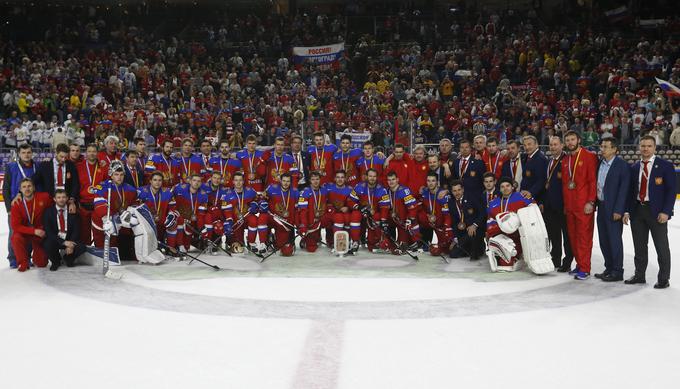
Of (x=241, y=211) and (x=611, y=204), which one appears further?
(x=241, y=211)

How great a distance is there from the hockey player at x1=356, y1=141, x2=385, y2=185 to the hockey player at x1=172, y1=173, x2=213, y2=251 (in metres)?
2.39

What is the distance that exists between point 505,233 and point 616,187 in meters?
1.43

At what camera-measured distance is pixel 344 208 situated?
9.08 metres

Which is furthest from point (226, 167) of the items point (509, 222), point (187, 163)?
point (509, 222)

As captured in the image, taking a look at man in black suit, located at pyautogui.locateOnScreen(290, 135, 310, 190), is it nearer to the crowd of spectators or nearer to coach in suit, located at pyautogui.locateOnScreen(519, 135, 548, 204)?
coach in suit, located at pyautogui.locateOnScreen(519, 135, 548, 204)

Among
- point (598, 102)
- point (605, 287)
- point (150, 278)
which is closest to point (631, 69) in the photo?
point (598, 102)

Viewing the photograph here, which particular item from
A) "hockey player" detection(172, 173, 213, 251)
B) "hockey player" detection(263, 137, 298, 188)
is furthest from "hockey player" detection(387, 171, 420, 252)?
"hockey player" detection(172, 173, 213, 251)

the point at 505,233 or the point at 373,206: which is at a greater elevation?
the point at 373,206

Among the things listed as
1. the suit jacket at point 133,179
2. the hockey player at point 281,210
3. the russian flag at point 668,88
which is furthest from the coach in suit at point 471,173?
the russian flag at point 668,88

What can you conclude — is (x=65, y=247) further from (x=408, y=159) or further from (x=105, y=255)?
(x=408, y=159)

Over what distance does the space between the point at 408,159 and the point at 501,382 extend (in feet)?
20.4

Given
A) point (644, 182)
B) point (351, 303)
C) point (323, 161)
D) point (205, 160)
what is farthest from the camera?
point (323, 161)

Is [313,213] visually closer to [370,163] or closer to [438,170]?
[370,163]

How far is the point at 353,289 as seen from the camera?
674cm
